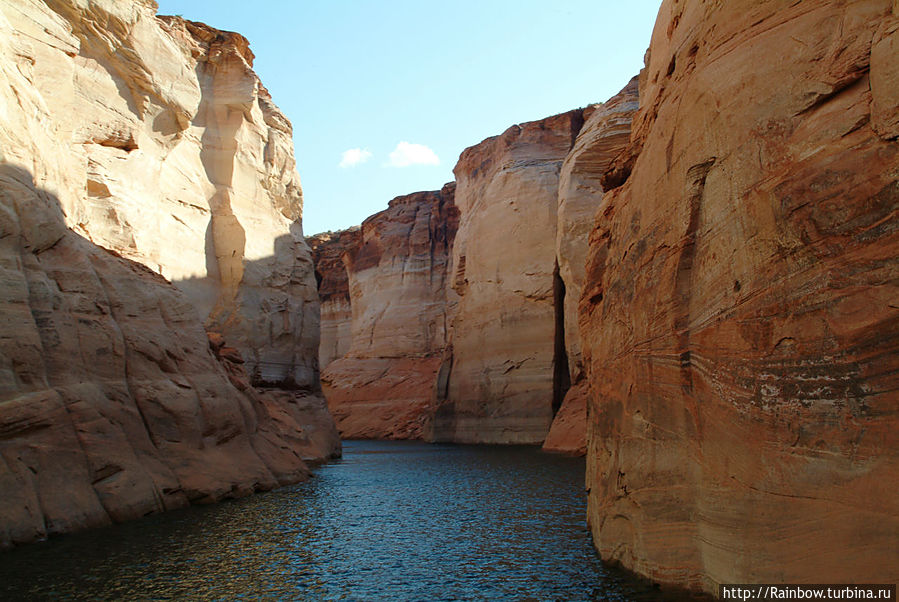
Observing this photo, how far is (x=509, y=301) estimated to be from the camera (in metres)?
30.4

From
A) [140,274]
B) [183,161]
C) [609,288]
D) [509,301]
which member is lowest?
[609,288]

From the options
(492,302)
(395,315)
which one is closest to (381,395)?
(395,315)

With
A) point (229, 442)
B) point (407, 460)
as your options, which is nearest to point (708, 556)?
point (229, 442)

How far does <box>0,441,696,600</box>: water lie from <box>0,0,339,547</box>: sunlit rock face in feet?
2.95

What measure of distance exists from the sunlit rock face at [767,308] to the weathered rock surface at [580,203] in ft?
58.7

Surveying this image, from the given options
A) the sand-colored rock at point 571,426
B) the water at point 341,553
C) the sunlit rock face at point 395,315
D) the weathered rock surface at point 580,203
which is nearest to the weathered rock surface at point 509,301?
the weathered rock surface at point 580,203

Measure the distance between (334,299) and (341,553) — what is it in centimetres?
4743

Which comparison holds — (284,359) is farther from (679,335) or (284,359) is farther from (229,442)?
(679,335)

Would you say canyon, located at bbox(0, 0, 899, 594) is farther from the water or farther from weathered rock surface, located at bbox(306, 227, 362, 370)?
weathered rock surface, located at bbox(306, 227, 362, 370)

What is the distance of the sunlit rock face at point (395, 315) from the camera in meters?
39.6

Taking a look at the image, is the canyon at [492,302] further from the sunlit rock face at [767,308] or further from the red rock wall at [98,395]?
the sunlit rock face at [767,308]

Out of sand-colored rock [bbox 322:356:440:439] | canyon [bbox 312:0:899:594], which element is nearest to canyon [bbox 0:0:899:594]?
canyon [bbox 312:0:899:594]

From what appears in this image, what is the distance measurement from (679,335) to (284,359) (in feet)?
63.1

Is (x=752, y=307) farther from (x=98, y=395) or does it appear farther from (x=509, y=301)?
(x=509, y=301)
